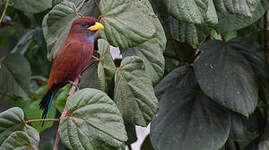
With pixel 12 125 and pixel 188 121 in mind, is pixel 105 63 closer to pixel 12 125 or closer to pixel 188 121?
pixel 12 125

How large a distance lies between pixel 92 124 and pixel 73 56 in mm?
337

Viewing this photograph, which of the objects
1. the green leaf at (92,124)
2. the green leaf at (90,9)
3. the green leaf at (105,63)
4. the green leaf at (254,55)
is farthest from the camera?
the green leaf at (254,55)

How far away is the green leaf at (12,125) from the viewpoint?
2.41ft

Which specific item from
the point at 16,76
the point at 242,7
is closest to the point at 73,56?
the point at 242,7

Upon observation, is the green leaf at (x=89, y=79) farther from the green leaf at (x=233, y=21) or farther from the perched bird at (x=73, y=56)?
the green leaf at (x=233, y=21)

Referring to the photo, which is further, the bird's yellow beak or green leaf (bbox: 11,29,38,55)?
green leaf (bbox: 11,29,38,55)

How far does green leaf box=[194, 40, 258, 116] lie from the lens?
4.05 ft

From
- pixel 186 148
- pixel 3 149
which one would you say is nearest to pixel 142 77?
pixel 3 149

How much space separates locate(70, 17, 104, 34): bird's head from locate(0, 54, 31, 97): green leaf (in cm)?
64

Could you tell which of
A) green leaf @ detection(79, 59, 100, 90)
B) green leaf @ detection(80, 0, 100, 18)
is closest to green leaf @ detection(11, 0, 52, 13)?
green leaf @ detection(80, 0, 100, 18)

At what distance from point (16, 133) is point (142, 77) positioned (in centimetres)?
27

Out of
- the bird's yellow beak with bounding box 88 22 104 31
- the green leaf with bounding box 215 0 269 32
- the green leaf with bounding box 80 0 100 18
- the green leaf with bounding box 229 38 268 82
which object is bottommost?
the green leaf with bounding box 229 38 268 82

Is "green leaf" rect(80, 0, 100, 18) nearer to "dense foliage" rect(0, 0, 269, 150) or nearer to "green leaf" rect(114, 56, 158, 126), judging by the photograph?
"dense foliage" rect(0, 0, 269, 150)

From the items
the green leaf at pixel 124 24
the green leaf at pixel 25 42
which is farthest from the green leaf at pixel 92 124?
the green leaf at pixel 25 42
